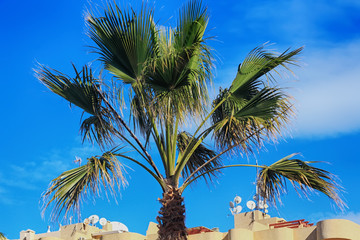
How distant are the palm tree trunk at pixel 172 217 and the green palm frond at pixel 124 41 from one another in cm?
237

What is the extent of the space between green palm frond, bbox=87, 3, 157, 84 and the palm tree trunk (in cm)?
237

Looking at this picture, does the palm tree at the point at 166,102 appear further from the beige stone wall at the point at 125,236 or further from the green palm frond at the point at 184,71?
the beige stone wall at the point at 125,236

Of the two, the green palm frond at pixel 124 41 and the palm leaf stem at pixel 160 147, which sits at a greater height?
the green palm frond at pixel 124 41

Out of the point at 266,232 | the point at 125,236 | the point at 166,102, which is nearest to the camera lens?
the point at 166,102

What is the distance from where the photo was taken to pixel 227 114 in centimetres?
1226

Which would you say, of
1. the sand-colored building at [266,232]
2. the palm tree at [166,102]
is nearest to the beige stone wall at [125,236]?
the sand-colored building at [266,232]

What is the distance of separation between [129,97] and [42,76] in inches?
76.2

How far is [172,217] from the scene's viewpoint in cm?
1038

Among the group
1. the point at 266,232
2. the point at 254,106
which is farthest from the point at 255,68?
the point at 266,232

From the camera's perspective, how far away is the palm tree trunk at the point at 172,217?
1035 centimetres

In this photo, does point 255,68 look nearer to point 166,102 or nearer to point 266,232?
point 166,102

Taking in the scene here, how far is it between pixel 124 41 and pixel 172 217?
11.7ft

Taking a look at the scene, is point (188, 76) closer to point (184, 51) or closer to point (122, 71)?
point (184, 51)

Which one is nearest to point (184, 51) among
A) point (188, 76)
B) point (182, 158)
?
point (188, 76)
